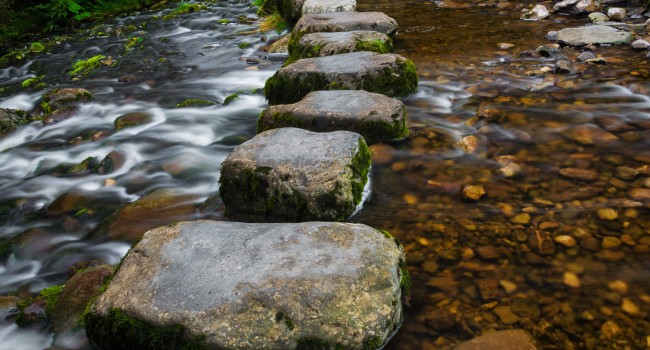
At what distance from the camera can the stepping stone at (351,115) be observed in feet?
14.2

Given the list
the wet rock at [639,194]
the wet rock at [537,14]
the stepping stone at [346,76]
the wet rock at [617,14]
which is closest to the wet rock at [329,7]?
the wet rock at [537,14]

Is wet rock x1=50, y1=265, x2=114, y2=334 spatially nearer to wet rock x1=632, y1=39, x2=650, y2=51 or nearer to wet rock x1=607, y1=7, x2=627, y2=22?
wet rock x1=632, y1=39, x2=650, y2=51

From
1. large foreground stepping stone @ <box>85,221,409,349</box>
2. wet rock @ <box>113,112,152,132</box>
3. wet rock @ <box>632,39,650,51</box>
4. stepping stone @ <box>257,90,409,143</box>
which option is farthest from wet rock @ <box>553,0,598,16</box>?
large foreground stepping stone @ <box>85,221,409,349</box>

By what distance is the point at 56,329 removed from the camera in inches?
109

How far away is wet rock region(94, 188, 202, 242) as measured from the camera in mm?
3836

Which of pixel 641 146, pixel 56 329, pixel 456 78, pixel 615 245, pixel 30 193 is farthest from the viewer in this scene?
pixel 456 78

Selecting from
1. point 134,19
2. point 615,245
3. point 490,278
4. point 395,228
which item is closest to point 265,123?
point 395,228

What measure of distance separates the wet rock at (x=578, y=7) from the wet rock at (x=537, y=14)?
35 centimetres

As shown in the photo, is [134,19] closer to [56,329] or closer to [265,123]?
[265,123]

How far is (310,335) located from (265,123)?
9.77 ft

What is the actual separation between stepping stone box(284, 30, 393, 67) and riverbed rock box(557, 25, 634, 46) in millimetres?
2529

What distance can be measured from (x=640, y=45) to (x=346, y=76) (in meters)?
4.10

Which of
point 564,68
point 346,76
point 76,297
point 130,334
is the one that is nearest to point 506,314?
point 130,334

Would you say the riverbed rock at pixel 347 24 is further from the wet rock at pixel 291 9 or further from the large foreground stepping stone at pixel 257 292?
the large foreground stepping stone at pixel 257 292
